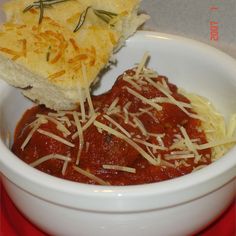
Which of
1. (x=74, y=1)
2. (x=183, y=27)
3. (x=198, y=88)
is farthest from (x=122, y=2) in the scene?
(x=183, y=27)

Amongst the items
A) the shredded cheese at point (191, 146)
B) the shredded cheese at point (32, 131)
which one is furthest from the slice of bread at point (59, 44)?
the shredded cheese at point (191, 146)

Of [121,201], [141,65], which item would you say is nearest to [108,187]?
[121,201]

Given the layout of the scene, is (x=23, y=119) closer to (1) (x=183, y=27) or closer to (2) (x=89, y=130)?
(2) (x=89, y=130)

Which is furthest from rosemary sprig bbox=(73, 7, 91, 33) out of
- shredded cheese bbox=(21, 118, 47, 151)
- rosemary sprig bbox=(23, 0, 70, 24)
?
shredded cheese bbox=(21, 118, 47, 151)

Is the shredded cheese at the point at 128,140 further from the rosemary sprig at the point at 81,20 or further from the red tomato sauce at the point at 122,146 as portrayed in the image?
the rosemary sprig at the point at 81,20

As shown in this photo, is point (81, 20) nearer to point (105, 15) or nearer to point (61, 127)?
point (105, 15)

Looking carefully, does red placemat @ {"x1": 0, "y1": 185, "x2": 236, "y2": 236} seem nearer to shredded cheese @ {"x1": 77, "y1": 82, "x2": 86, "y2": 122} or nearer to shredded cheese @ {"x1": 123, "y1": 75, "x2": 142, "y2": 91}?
shredded cheese @ {"x1": 77, "y1": 82, "x2": 86, "y2": 122}
